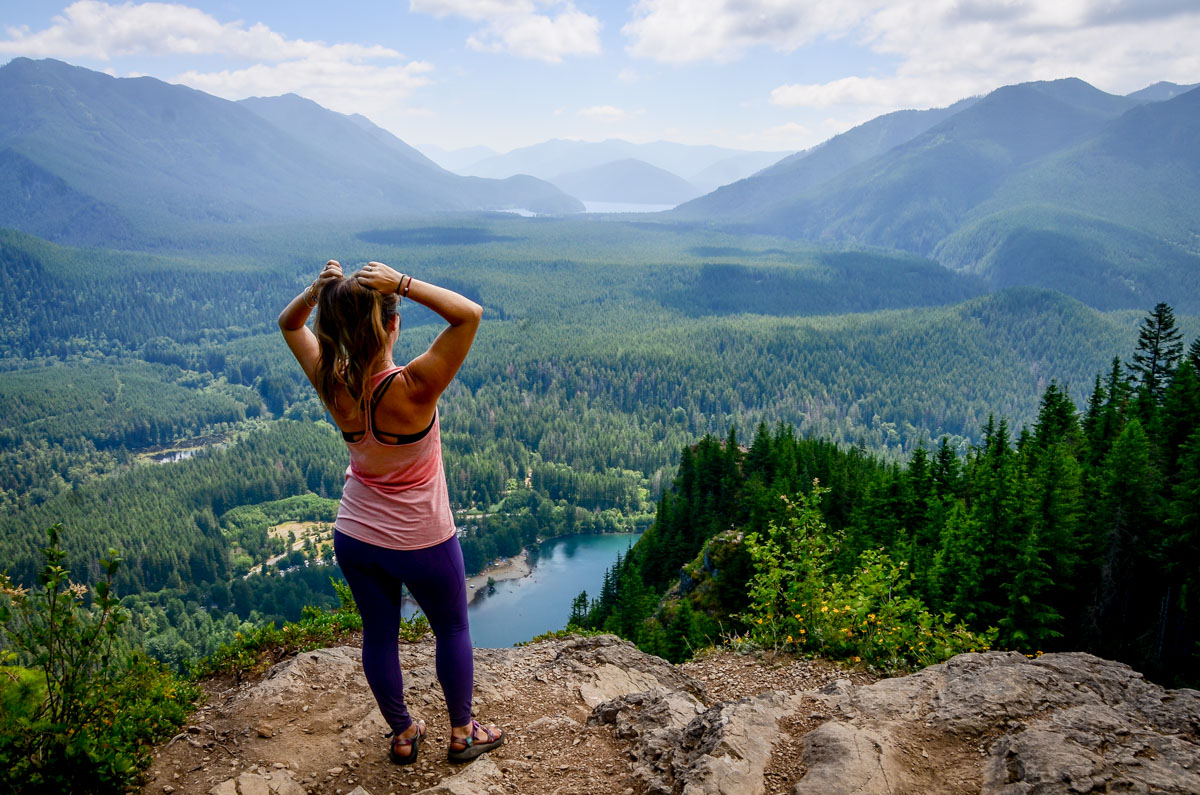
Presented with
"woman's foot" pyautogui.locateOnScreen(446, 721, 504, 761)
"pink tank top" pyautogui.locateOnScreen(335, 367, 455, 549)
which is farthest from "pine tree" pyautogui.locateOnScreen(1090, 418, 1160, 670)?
"pink tank top" pyautogui.locateOnScreen(335, 367, 455, 549)

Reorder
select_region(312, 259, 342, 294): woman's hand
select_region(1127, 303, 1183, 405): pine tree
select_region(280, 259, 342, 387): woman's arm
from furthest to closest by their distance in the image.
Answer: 1. select_region(1127, 303, 1183, 405): pine tree
2. select_region(280, 259, 342, 387): woman's arm
3. select_region(312, 259, 342, 294): woman's hand

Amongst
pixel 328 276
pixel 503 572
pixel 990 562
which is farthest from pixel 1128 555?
pixel 503 572

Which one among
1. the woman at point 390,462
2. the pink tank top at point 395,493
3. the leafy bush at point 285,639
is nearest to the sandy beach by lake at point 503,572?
the leafy bush at point 285,639

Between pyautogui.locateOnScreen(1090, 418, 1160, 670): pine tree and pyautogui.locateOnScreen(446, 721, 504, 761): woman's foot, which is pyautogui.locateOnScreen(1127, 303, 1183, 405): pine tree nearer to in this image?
pyautogui.locateOnScreen(1090, 418, 1160, 670): pine tree

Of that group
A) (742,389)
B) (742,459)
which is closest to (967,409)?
(742,389)

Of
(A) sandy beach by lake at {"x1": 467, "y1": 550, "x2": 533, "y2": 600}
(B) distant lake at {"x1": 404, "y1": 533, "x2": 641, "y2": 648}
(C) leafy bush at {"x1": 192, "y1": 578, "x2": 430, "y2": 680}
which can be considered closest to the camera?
(C) leafy bush at {"x1": 192, "y1": 578, "x2": 430, "y2": 680}

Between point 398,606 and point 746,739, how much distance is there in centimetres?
250

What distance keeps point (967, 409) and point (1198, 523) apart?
12275 cm

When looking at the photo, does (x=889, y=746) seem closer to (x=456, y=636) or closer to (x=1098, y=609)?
(x=456, y=636)

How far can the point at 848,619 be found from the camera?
7805 millimetres

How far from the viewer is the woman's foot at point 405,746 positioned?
5.19m

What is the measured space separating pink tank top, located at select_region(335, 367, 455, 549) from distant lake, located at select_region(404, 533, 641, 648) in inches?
1687

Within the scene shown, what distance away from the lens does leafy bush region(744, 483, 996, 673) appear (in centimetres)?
743

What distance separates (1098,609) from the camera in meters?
16.9
